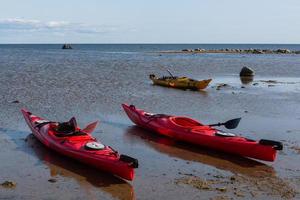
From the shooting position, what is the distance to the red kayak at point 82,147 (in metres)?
9.56

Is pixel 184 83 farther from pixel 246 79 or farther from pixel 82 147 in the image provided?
pixel 82 147

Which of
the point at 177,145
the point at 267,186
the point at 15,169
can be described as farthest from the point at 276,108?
the point at 15,169

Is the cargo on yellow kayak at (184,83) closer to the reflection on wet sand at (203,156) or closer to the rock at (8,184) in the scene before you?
the reflection on wet sand at (203,156)

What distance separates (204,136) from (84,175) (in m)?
3.74

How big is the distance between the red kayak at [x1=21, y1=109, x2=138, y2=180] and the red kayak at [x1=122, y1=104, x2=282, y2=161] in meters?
2.34

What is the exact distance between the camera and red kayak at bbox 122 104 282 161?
36.4 feet

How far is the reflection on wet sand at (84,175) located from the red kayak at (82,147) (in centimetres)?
16

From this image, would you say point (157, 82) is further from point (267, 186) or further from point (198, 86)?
point (267, 186)

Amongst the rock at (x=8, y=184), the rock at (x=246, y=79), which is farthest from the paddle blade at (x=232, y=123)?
the rock at (x=246, y=79)

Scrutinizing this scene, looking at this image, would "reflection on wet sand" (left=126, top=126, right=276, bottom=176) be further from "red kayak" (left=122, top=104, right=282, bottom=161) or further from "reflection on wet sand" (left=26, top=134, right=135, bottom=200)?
"reflection on wet sand" (left=26, top=134, right=135, bottom=200)

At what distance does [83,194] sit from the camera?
29.5ft

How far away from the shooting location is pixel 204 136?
1246 cm

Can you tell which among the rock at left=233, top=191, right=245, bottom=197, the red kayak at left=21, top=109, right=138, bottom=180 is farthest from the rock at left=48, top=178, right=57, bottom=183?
the rock at left=233, top=191, right=245, bottom=197

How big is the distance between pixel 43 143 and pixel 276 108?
10.4 m
